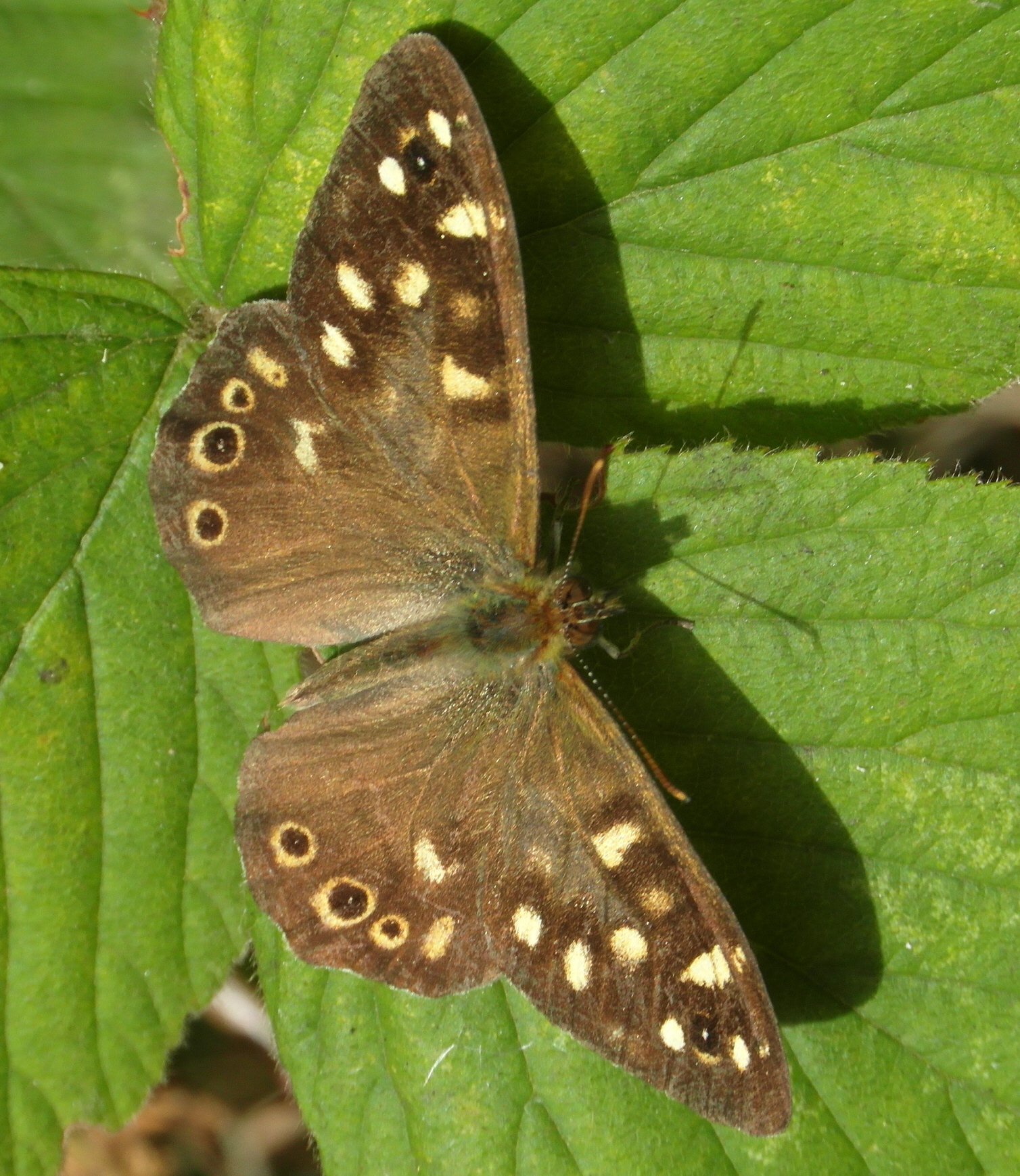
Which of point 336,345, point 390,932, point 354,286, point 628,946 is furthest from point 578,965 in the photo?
point 354,286

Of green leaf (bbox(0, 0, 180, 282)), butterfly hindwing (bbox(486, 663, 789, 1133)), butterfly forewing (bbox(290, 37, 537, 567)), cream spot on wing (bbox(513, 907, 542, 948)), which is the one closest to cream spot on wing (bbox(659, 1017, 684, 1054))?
butterfly hindwing (bbox(486, 663, 789, 1133))

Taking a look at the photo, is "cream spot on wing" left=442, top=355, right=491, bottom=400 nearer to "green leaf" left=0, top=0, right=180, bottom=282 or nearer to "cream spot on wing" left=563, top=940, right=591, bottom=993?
"cream spot on wing" left=563, top=940, right=591, bottom=993

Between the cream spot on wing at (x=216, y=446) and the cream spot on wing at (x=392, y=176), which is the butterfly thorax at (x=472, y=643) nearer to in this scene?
the cream spot on wing at (x=216, y=446)

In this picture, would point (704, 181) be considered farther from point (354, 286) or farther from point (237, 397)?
point (237, 397)

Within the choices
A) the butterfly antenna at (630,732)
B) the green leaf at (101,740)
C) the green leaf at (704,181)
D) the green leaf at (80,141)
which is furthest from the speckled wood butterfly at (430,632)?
the green leaf at (80,141)

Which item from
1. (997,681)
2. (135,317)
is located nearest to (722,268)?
(997,681)

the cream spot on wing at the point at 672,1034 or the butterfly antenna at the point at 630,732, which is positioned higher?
the butterfly antenna at the point at 630,732
